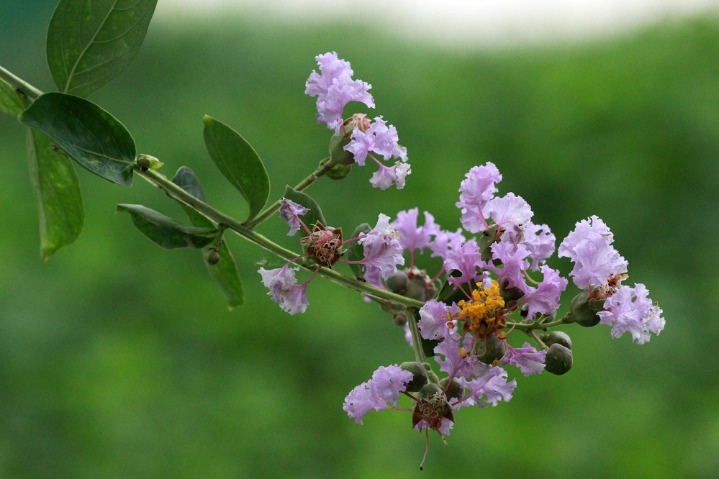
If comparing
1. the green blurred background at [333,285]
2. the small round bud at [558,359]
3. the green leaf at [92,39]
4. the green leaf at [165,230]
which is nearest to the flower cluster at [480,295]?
the small round bud at [558,359]

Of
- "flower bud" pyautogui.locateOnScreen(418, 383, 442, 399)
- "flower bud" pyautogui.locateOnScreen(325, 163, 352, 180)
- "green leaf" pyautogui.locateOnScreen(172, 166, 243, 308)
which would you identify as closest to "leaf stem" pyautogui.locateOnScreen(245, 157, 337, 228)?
"flower bud" pyautogui.locateOnScreen(325, 163, 352, 180)

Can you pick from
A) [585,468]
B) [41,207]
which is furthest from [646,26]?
[41,207]

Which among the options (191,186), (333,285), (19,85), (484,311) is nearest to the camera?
(484,311)

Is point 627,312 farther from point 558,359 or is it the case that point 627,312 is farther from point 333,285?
point 333,285

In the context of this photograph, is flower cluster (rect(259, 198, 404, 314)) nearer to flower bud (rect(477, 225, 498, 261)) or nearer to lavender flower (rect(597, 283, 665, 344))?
flower bud (rect(477, 225, 498, 261))

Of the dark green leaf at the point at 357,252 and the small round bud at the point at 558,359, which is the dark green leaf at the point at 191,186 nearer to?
the dark green leaf at the point at 357,252

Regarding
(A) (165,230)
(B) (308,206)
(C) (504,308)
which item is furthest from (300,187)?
(C) (504,308)
